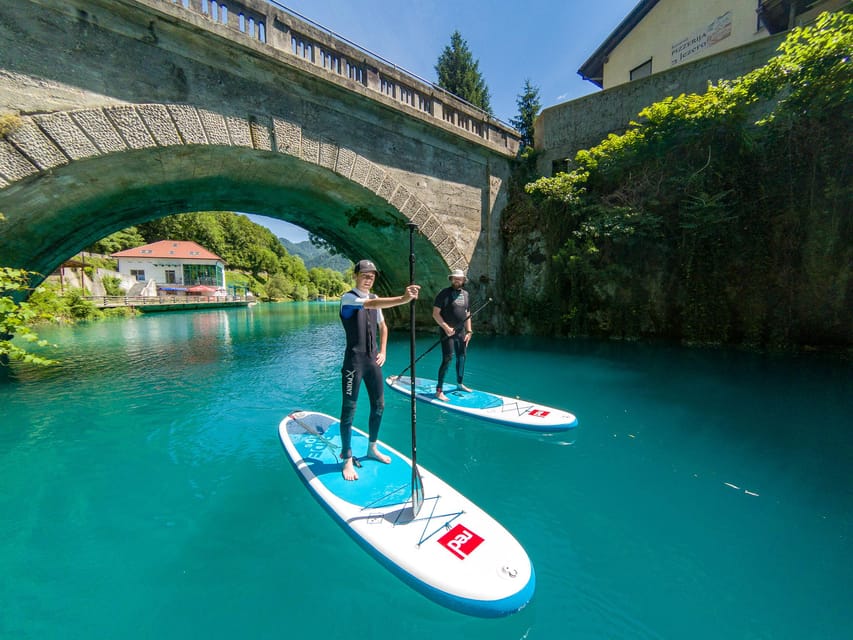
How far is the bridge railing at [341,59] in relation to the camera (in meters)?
7.06

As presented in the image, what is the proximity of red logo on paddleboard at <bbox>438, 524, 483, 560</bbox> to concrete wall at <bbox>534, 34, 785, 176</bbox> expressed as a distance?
1436 centimetres

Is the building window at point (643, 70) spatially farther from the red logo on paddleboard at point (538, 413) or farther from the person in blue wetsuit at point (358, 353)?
the person in blue wetsuit at point (358, 353)

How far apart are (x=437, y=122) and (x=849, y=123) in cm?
1038

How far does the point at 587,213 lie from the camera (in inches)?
468

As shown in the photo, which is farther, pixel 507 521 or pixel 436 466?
pixel 436 466

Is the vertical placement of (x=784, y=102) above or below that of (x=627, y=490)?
above

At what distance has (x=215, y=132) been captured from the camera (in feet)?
22.8

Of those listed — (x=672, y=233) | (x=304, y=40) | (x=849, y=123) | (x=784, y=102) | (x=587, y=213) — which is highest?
(x=304, y=40)

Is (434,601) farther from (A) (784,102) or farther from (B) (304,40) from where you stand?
(A) (784,102)

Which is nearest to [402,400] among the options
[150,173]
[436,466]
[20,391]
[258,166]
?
[436,466]

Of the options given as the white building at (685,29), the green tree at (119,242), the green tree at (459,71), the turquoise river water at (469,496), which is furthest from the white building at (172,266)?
the white building at (685,29)

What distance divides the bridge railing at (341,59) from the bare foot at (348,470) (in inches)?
334

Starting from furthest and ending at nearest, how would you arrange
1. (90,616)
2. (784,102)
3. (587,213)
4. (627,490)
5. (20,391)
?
1. (587,213)
2. (784,102)
3. (20,391)
4. (627,490)
5. (90,616)

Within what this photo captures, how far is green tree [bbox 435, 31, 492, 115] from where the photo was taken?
2524 cm
